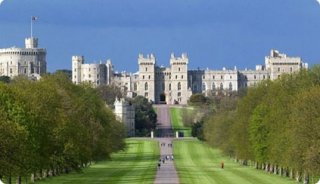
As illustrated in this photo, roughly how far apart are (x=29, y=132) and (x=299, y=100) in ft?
38.1

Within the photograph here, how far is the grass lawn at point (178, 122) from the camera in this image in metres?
134

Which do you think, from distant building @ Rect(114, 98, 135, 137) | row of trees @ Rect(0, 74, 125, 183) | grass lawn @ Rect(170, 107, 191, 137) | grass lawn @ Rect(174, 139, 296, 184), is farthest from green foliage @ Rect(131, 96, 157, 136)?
row of trees @ Rect(0, 74, 125, 183)

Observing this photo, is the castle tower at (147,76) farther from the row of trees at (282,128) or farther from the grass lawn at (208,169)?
the row of trees at (282,128)

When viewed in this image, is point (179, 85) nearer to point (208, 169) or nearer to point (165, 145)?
point (165, 145)

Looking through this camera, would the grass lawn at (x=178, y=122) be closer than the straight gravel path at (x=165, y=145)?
No

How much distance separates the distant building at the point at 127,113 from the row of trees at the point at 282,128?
53.5m

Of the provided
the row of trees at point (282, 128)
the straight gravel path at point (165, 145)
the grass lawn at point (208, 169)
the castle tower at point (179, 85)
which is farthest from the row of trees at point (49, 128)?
the castle tower at point (179, 85)

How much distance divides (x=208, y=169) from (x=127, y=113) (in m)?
75.1

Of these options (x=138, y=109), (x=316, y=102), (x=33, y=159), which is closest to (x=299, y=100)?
(x=316, y=102)

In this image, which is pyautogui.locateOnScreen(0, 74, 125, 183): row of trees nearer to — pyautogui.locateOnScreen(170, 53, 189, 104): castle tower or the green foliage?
the green foliage

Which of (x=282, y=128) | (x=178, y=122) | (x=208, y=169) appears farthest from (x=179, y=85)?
(x=282, y=128)

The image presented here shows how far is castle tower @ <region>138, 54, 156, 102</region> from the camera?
195 m

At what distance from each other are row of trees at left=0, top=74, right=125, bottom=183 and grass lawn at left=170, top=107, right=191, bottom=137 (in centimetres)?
6981

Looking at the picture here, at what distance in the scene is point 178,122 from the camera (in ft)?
482
